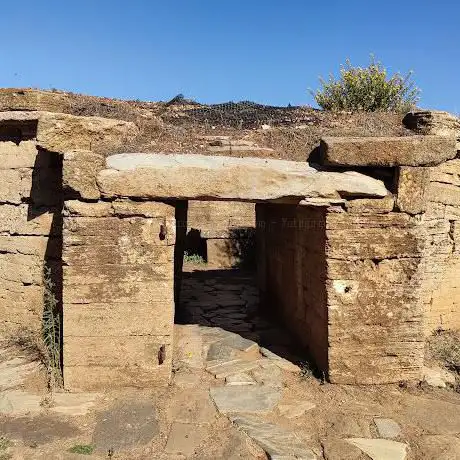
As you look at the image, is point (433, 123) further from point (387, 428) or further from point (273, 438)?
point (273, 438)

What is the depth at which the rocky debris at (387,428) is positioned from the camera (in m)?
4.02

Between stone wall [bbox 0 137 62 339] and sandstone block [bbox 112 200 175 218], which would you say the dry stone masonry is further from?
stone wall [bbox 0 137 62 339]

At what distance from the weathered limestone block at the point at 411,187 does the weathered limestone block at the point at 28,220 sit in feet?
12.6

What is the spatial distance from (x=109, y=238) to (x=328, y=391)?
2.68m

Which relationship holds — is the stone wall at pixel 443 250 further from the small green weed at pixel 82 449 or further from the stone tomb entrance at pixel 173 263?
the small green weed at pixel 82 449

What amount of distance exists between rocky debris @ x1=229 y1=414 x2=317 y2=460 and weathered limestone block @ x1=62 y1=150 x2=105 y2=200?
8.21 ft

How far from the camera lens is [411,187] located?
190 inches

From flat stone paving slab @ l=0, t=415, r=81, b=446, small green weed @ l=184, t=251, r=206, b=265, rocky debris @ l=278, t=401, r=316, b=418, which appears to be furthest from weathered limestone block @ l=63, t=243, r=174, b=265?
small green weed @ l=184, t=251, r=206, b=265

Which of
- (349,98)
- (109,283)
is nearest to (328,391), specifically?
(109,283)

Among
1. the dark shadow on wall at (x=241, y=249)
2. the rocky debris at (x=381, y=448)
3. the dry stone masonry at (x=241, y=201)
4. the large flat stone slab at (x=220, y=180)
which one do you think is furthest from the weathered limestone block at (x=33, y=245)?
the dark shadow on wall at (x=241, y=249)

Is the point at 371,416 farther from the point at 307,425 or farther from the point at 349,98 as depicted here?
the point at 349,98

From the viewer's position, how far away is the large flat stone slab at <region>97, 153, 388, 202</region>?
461 cm

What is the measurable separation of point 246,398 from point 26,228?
10.8ft

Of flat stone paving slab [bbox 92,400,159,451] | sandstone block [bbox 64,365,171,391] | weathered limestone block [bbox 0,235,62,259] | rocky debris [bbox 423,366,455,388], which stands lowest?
flat stone paving slab [bbox 92,400,159,451]
